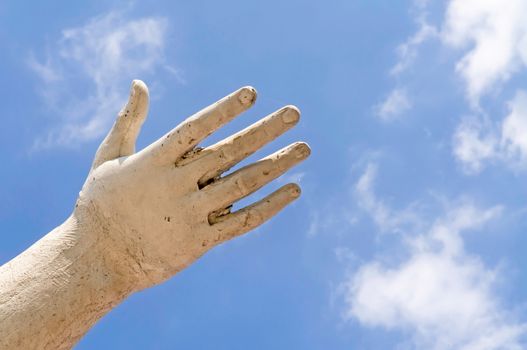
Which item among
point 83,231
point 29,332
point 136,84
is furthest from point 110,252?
point 136,84

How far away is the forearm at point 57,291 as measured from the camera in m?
7.54

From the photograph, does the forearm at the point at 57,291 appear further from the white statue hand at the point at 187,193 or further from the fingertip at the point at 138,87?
the fingertip at the point at 138,87

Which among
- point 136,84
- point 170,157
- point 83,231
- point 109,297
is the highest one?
point 136,84

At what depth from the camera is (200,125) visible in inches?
305

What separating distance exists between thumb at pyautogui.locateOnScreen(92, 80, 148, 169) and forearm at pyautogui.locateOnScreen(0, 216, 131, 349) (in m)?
0.73

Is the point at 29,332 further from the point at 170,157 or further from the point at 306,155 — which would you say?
the point at 306,155

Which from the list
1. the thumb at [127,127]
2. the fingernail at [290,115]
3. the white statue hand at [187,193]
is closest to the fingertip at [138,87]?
the thumb at [127,127]

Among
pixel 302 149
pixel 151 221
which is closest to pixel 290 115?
pixel 302 149

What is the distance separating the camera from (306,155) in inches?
311

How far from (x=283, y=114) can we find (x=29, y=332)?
2.83 m

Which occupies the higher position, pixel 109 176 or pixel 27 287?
pixel 109 176

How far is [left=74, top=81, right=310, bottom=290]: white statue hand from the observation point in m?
7.75

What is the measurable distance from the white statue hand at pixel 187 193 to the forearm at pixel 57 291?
0.16 m

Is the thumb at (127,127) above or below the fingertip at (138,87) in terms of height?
below
